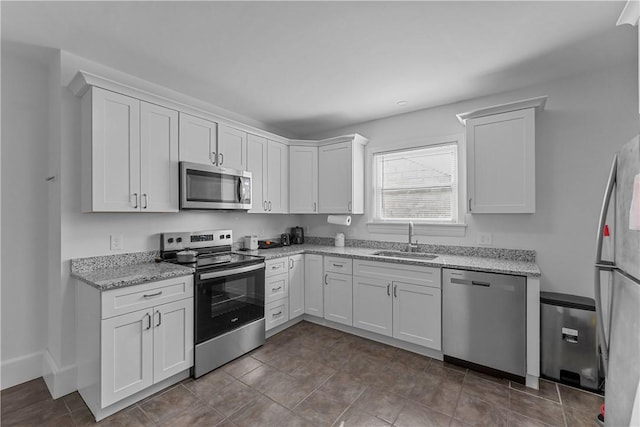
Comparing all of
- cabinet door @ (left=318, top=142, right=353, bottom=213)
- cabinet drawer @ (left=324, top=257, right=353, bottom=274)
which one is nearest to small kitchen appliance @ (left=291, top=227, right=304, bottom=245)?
cabinet door @ (left=318, top=142, right=353, bottom=213)

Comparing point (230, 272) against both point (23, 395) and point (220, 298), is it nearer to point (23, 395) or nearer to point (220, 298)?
point (220, 298)

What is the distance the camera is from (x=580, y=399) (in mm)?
2102

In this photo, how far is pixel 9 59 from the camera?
2270 millimetres

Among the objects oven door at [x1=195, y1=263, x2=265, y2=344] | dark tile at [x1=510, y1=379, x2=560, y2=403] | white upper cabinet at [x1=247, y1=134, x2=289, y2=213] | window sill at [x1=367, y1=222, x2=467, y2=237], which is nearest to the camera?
dark tile at [x1=510, y1=379, x2=560, y2=403]

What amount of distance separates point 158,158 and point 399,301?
8.78 feet

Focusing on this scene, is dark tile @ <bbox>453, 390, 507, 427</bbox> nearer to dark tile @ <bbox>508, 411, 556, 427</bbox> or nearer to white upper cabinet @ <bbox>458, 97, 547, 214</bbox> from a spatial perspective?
dark tile @ <bbox>508, 411, 556, 427</bbox>

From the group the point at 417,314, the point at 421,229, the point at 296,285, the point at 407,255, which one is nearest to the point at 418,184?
the point at 421,229

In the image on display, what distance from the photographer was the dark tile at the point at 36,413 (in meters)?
1.89

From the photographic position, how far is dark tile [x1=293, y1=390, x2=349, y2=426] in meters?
1.90

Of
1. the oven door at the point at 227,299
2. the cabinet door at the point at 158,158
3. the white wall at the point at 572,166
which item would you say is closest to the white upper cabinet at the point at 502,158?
the white wall at the point at 572,166

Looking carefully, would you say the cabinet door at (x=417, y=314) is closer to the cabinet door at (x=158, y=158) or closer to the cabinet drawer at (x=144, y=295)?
the cabinet drawer at (x=144, y=295)

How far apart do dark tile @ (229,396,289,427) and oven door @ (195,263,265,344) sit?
0.71m

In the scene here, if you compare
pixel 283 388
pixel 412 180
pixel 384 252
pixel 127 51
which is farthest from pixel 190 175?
pixel 412 180

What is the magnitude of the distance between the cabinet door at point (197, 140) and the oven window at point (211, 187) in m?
0.16
